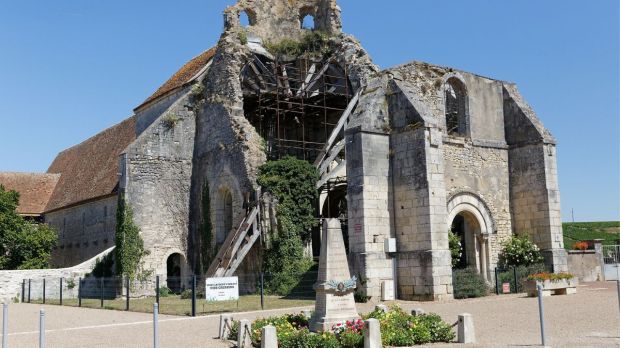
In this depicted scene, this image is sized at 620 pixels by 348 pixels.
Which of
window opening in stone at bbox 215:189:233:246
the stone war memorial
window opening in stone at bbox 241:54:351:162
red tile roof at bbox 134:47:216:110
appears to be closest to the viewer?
the stone war memorial

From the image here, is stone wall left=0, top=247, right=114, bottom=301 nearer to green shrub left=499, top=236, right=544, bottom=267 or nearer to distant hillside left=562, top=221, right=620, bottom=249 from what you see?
green shrub left=499, top=236, right=544, bottom=267

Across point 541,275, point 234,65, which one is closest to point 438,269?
point 541,275

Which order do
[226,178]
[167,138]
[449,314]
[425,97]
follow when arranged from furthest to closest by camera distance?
1. [167,138]
2. [226,178]
3. [425,97]
4. [449,314]

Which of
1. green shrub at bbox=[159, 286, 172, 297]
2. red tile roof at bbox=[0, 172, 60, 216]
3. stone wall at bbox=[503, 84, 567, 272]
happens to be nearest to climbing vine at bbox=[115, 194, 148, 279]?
green shrub at bbox=[159, 286, 172, 297]

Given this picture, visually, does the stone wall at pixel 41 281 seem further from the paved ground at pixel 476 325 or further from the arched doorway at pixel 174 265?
the paved ground at pixel 476 325

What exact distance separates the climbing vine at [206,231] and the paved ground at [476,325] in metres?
7.63

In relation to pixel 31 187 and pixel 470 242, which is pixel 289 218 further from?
pixel 31 187

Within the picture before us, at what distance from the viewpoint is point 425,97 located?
856 inches

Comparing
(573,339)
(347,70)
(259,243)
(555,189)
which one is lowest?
(573,339)

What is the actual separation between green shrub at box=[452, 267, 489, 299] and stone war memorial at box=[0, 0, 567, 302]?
0.84m

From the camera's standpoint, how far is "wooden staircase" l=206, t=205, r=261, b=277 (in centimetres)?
2328

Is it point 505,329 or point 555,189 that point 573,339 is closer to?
point 505,329

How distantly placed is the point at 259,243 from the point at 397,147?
22.4 feet

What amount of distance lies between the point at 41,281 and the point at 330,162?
518 inches
